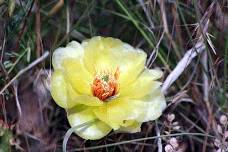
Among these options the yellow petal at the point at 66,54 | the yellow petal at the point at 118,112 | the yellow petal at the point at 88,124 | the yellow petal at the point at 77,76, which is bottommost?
the yellow petal at the point at 88,124

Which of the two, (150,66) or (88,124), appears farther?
(150,66)

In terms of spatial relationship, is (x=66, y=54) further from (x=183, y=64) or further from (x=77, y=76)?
(x=183, y=64)

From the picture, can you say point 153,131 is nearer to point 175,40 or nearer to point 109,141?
point 109,141

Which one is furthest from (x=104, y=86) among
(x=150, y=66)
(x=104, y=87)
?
(x=150, y=66)

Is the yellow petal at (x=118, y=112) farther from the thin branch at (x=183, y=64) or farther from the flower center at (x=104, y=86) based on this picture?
the thin branch at (x=183, y=64)

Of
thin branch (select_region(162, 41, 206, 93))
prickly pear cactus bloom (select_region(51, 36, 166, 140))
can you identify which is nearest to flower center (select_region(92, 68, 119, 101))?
prickly pear cactus bloom (select_region(51, 36, 166, 140))

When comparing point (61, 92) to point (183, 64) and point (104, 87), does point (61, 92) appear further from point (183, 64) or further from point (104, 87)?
point (183, 64)

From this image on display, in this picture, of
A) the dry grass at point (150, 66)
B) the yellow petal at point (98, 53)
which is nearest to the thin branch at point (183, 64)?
the dry grass at point (150, 66)
